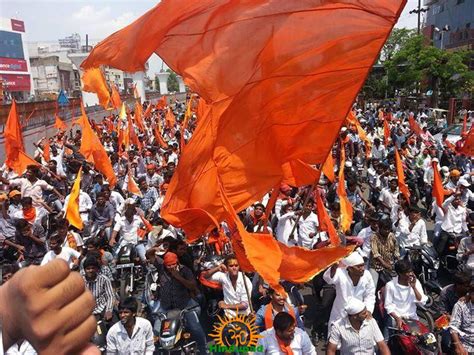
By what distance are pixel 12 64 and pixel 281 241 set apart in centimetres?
5505

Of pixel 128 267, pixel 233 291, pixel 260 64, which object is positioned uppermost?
pixel 260 64

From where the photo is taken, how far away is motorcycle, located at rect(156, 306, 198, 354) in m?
4.71

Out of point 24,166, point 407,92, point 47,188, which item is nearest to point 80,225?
point 47,188

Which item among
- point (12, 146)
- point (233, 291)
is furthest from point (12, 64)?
point (233, 291)

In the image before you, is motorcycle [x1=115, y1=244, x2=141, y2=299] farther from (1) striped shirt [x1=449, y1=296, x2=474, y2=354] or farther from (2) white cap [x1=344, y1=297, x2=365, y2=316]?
(1) striped shirt [x1=449, y1=296, x2=474, y2=354]

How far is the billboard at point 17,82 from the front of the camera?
50438mm

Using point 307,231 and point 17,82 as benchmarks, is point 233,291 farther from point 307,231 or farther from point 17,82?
point 17,82

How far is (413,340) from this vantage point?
4438 millimetres

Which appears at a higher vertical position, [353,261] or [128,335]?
[353,261]

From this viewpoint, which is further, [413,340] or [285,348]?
[413,340]

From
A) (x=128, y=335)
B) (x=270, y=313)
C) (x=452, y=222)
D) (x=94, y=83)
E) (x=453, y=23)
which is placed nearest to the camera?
(x=270, y=313)

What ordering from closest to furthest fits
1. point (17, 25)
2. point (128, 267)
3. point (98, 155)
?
point (128, 267), point (98, 155), point (17, 25)

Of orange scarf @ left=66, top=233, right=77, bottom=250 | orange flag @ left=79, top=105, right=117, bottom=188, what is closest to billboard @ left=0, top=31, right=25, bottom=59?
orange flag @ left=79, top=105, right=117, bottom=188

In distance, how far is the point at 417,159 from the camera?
1146 centimetres
